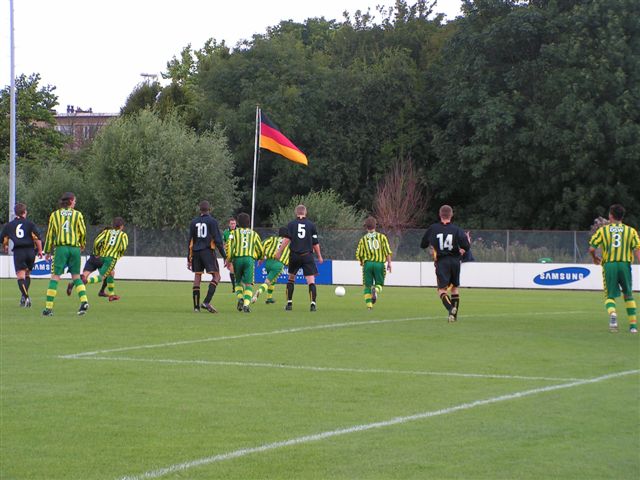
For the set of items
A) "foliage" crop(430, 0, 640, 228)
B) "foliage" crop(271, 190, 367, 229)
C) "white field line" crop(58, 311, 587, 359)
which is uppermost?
"foliage" crop(430, 0, 640, 228)

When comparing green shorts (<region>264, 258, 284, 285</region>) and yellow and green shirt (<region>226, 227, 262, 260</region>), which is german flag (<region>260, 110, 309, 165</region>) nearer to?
green shorts (<region>264, 258, 284, 285</region>)

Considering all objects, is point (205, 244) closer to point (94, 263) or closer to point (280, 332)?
point (280, 332)

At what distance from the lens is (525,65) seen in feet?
197

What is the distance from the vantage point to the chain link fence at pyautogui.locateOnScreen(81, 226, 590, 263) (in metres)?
→ 41.8

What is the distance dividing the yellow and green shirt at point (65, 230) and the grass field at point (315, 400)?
4.79ft

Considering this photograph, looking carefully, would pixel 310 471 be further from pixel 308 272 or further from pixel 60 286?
pixel 60 286

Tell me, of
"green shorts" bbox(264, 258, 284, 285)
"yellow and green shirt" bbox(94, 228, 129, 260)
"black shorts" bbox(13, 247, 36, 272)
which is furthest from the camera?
"yellow and green shirt" bbox(94, 228, 129, 260)

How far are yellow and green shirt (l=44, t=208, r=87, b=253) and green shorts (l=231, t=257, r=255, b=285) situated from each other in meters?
3.29

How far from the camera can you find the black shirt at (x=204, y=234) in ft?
72.8

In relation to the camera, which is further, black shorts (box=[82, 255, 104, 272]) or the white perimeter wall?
the white perimeter wall

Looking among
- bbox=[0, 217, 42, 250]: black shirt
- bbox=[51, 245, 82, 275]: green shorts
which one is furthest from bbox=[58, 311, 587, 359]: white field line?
bbox=[0, 217, 42, 250]: black shirt

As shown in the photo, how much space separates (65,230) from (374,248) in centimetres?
694

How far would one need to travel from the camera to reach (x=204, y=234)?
22250 millimetres

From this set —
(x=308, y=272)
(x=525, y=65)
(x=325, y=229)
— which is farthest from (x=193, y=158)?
(x=308, y=272)
